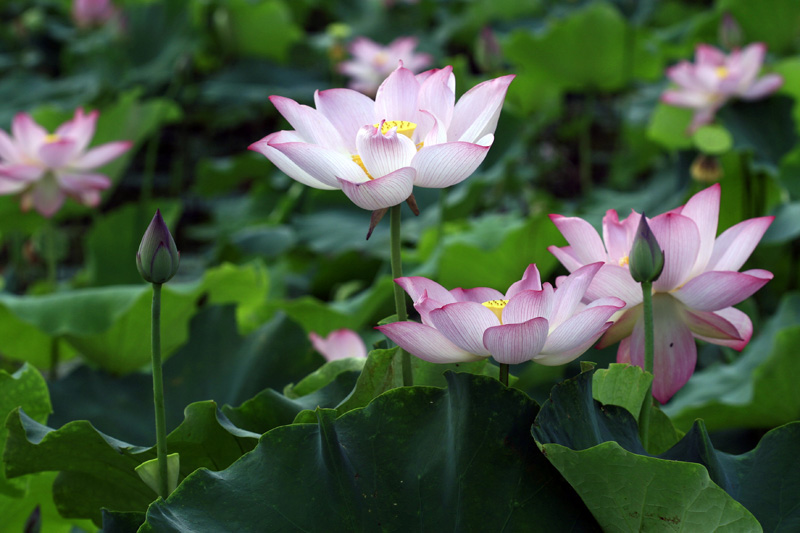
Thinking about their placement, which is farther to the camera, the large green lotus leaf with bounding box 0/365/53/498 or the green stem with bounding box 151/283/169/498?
the large green lotus leaf with bounding box 0/365/53/498

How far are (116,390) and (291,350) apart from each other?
245 millimetres

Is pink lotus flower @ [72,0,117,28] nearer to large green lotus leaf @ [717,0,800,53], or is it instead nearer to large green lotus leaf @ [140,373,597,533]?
large green lotus leaf @ [717,0,800,53]

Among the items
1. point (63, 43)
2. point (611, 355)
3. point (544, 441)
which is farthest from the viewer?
point (63, 43)

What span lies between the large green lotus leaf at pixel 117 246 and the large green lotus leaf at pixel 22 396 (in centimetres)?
127

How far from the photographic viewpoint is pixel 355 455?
1.52 ft

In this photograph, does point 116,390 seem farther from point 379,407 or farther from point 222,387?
point 379,407

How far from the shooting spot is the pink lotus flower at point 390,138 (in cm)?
45

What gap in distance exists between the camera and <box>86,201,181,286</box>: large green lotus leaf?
1.86 m

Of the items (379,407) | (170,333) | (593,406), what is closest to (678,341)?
(593,406)

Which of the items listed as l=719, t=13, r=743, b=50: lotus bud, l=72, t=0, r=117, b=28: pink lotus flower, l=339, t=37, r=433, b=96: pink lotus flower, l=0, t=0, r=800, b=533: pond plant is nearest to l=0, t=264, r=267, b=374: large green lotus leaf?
l=0, t=0, r=800, b=533: pond plant

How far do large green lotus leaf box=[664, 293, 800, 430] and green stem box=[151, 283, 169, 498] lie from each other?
0.69m

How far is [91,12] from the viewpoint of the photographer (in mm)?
2414

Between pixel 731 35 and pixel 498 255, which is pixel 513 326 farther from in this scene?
pixel 731 35

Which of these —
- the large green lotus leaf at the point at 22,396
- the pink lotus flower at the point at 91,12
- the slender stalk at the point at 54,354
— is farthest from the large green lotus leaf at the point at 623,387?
the pink lotus flower at the point at 91,12
